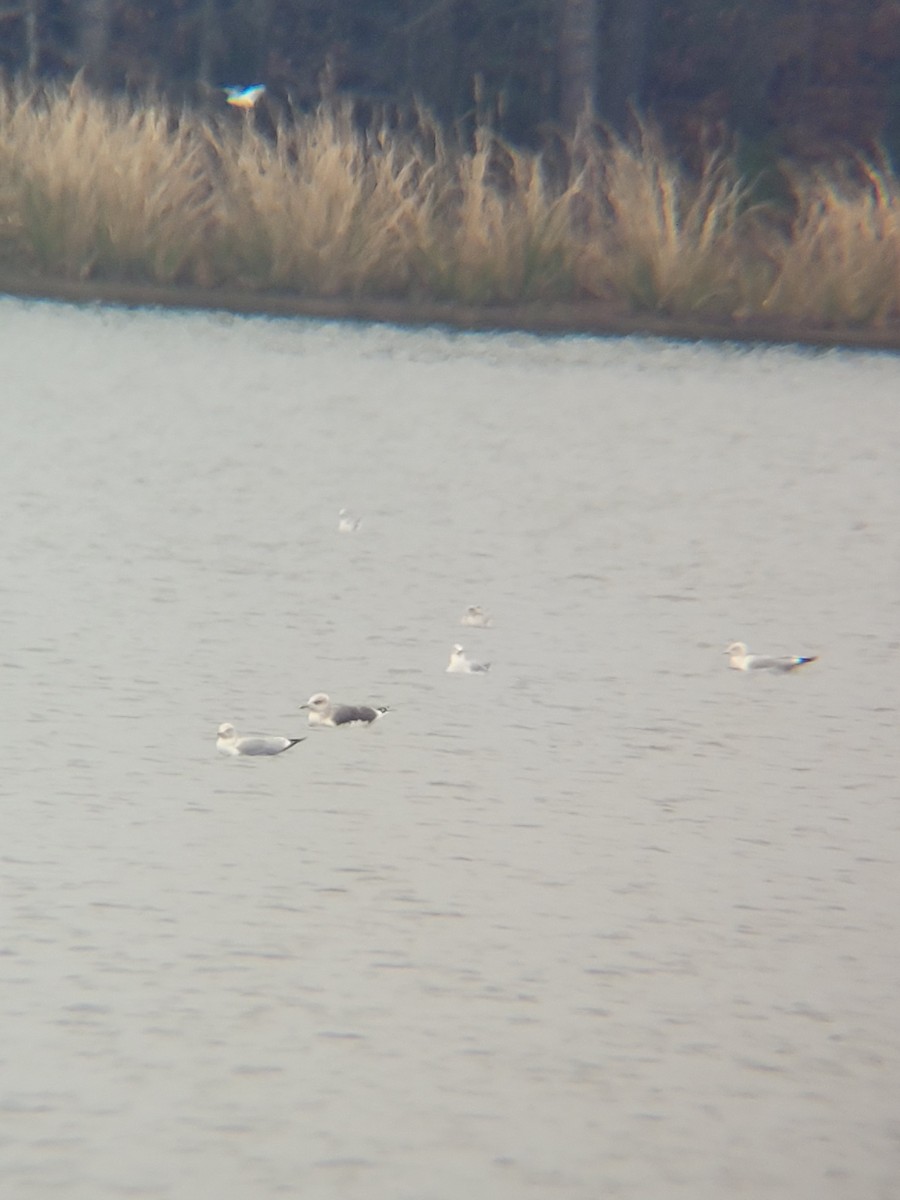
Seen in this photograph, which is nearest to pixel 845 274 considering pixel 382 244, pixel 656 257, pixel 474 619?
pixel 656 257

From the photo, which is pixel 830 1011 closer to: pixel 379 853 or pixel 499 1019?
pixel 499 1019

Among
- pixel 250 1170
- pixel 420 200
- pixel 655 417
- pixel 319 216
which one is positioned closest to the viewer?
pixel 250 1170

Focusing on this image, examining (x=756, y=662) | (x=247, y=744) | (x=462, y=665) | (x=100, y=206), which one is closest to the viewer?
(x=247, y=744)

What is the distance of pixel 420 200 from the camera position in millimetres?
11984

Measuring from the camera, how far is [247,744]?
3146mm

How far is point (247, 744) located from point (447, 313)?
7.49 m

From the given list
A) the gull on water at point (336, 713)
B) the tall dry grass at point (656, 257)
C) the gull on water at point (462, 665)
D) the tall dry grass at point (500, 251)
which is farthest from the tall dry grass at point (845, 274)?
the gull on water at point (336, 713)

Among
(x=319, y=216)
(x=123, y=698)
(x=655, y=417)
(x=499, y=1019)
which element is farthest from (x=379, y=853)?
(x=319, y=216)

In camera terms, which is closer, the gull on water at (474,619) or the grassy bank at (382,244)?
the gull on water at (474,619)

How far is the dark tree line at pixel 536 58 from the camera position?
17453 millimetres

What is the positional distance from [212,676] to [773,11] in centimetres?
1580

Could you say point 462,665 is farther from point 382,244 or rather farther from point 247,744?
point 382,244

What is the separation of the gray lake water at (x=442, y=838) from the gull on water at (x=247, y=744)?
3cm

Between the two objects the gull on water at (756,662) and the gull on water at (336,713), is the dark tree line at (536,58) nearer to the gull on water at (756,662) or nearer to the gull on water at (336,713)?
the gull on water at (756,662)
